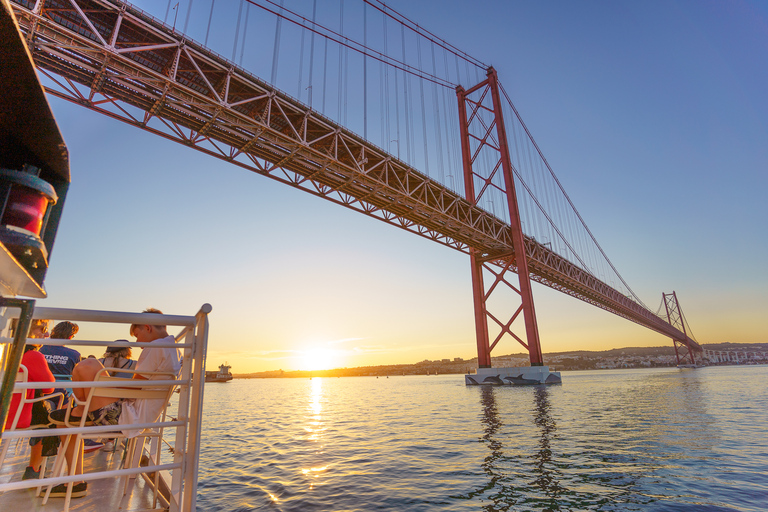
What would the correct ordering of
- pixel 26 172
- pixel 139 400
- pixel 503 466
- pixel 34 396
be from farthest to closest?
pixel 503 466, pixel 34 396, pixel 139 400, pixel 26 172

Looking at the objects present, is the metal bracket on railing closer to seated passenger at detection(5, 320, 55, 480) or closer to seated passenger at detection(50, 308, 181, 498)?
seated passenger at detection(50, 308, 181, 498)

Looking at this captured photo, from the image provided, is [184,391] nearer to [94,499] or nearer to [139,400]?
[139,400]

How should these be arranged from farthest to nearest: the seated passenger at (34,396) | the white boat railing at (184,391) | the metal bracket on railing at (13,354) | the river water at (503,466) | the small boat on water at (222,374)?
the small boat on water at (222,374) < the river water at (503,466) < the seated passenger at (34,396) < the white boat railing at (184,391) < the metal bracket on railing at (13,354)

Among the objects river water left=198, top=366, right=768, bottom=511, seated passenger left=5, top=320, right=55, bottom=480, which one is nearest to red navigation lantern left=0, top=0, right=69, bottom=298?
seated passenger left=5, top=320, right=55, bottom=480

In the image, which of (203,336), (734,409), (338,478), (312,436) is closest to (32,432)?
(203,336)

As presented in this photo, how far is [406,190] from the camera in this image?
19.2m

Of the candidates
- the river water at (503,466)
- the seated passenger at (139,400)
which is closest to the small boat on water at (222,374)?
the river water at (503,466)

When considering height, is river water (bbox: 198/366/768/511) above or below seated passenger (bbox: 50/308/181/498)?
below

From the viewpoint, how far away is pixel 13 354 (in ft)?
2.82

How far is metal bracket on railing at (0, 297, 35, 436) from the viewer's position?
83cm

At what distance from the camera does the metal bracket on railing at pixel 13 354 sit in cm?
83

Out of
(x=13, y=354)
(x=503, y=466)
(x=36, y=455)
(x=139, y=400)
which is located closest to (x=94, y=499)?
(x=139, y=400)

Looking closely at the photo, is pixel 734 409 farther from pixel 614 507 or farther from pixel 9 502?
pixel 9 502

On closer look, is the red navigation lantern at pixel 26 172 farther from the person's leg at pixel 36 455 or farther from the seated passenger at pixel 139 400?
the person's leg at pixel 36 455
